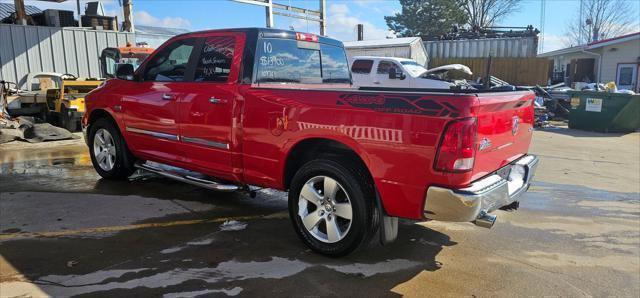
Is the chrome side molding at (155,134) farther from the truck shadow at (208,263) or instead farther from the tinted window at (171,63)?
the truck shadow at (208,263)

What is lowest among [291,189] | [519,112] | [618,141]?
[618,141]

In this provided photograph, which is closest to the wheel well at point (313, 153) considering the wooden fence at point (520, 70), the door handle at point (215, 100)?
the door handle at point (215, 100)

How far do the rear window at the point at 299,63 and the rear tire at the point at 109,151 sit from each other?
2.48 m

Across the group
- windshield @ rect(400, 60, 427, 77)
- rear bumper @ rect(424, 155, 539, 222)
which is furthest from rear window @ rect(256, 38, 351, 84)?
windshield @ rect(400, 60, 427, 77)

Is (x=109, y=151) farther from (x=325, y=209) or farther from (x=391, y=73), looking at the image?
(x=391, y=73)

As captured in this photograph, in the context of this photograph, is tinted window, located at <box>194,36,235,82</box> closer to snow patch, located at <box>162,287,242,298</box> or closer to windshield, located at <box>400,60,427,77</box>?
snow patch, located at <box>162,287,242,298</box>

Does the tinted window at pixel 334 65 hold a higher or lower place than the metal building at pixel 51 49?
lower

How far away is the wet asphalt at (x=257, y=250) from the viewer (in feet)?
11.2

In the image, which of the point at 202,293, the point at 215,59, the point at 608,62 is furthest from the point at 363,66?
A: the point at 608,62

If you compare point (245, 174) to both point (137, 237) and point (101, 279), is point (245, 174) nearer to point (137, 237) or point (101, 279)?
point (137, 237)

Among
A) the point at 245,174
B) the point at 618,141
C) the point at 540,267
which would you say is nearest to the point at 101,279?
the point at 245,174

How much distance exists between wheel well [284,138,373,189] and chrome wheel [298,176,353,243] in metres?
0.24

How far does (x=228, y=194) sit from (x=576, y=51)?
25.8m

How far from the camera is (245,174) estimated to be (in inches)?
176
